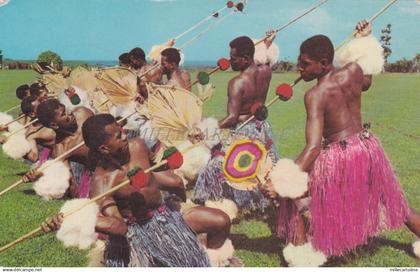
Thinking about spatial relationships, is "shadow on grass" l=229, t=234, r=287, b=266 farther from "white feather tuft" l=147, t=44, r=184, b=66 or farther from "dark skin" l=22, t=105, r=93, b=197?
"white feather tuft" l=147, t=44, r=184, b=66

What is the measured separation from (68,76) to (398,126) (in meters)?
3.43

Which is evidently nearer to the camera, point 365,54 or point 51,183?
point 365,54

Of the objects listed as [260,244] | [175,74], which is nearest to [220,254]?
[260,244]

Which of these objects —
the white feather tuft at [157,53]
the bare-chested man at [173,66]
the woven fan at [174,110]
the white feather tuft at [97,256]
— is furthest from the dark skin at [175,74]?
the white feather tuft at [97,256]

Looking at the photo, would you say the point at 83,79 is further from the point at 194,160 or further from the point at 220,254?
the point at 220,254

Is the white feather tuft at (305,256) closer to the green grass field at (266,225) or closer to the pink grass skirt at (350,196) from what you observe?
the pink grass skirt at (350,196)

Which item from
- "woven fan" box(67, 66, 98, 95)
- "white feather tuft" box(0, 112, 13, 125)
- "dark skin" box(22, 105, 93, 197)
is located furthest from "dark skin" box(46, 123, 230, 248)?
"white feather tuft" box(0, 112, 13, 125)

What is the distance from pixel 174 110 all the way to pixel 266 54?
3.69 feet

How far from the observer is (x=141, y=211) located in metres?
2.52

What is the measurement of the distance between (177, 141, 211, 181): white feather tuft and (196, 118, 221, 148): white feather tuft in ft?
0.62

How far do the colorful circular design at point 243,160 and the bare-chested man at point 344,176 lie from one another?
17cm

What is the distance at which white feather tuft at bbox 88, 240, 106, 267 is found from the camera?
9.41 ft

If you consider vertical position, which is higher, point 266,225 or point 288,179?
point 288,179

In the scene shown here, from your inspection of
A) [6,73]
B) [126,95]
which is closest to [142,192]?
[126,95]
